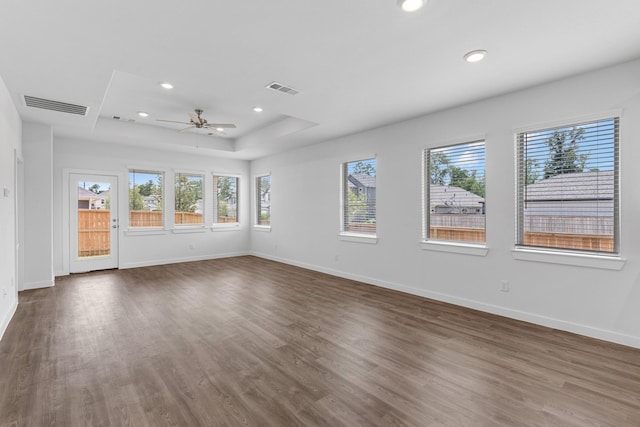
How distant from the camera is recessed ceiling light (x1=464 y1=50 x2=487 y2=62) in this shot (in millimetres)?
2779

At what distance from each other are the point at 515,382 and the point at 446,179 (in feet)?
9.23

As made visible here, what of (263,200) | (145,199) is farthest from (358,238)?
(145,199)

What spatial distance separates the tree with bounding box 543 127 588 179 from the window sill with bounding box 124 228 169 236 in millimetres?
7465

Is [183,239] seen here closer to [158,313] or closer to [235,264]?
[235,264]

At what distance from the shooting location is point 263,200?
851 centimetres

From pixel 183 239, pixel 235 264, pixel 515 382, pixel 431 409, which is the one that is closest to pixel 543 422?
pixel 515 382

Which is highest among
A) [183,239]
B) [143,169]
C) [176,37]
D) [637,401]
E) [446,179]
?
[176,37]

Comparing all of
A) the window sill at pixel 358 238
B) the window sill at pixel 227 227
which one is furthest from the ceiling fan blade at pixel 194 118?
the window sill at pixel 227 227

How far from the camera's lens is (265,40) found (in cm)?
259

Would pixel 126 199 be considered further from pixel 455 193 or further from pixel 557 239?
pixel 557 239

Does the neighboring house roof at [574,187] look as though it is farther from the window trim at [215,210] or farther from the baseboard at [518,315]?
the window trim at [215,210]

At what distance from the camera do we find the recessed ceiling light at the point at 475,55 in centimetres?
278

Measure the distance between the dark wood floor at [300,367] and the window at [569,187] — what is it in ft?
3.48

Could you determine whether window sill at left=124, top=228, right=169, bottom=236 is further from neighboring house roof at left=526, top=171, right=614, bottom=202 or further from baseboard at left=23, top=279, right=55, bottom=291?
neighboring house roof at left=526, top=171, right=614, bottom=202
